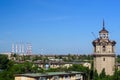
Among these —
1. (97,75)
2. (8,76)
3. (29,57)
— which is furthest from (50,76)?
(29,57)

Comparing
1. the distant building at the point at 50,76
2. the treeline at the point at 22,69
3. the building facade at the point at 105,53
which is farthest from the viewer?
the building facade at the point at 105,53

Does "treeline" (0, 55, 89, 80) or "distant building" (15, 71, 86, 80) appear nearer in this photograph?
"distant building" (15, 71, 86, 80)

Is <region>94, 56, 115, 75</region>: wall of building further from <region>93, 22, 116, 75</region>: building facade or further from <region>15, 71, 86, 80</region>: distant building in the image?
<region>15, 71, 86, 80</region>: distant building

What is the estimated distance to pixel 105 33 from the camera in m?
77.3

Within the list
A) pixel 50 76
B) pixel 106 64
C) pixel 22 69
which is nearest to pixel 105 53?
pixel 106 64

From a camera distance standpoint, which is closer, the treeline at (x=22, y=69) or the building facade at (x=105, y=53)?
the treeline at (x=22, y=69)

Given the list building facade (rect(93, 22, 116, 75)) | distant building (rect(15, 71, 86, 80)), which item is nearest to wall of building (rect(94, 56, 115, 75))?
building facade (rect(93, 22, 116, 75))

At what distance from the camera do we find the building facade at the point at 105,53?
76938 millimetres

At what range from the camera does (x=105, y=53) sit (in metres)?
76.9

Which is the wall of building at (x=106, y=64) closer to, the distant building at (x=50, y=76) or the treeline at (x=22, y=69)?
the treeline at (x=22, y=69)

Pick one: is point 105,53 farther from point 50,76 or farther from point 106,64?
point 50,76

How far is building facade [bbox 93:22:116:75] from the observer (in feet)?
252

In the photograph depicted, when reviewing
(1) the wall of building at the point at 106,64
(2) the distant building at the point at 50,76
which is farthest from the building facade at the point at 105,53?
(2) the distant building at the point at 50,76

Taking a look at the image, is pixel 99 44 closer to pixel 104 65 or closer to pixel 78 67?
pixel 104 65
